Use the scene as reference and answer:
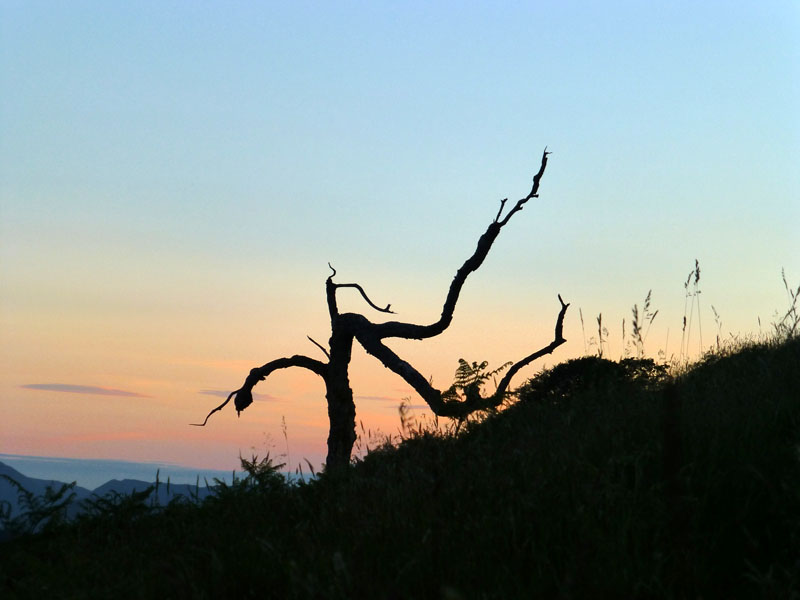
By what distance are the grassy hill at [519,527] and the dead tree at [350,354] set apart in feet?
16.8

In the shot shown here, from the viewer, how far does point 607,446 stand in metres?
5.61

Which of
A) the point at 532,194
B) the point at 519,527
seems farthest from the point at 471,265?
the point at 519,527

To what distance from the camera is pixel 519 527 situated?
14.7 feet

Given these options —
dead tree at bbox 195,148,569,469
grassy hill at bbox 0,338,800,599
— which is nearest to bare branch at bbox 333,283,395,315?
dead tree at bbox 195,148,569,469

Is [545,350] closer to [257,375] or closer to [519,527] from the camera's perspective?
[257,375]

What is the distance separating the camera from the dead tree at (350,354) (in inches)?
519

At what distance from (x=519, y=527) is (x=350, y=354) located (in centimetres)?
1063

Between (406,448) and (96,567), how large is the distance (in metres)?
3.52

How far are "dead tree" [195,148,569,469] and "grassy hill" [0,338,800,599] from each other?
5.11 metres

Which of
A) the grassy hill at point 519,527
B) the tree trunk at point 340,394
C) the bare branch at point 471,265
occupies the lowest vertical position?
the grassy hill at point 519,527

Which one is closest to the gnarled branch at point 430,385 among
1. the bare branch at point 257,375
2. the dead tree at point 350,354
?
the dead tree at point 350,354

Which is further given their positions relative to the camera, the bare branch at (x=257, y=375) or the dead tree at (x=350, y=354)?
the bare branch at (x=257, y=375)

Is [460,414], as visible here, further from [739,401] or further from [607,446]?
[607,446]

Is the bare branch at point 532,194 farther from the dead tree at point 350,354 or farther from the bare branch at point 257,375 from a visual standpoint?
the bare branch at point 257,375
